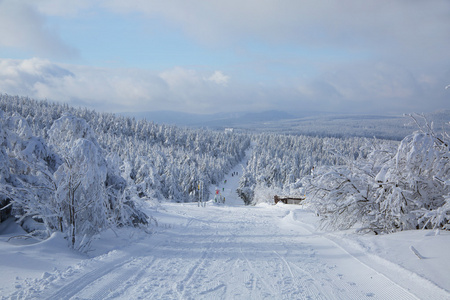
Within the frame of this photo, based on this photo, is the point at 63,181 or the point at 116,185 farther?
the point at 116,185

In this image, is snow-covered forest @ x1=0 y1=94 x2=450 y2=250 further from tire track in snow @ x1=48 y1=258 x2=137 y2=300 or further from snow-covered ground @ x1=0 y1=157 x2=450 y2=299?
→ tire track in snow @ x1=48 y1=258 x2=137 y2=300

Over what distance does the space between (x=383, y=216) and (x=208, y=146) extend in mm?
111020

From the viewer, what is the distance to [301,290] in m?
5.07

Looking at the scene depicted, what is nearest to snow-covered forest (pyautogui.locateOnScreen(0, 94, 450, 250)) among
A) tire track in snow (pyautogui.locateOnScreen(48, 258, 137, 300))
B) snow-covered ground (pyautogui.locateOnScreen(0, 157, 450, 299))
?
snow-covered ground (pyautogui.locateOnScreen(0, 157, 450, 299))

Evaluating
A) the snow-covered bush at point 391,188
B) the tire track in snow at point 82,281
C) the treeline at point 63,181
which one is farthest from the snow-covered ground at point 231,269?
the snow-covered bush at point 391,188

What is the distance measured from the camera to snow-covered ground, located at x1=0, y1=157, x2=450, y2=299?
4.78 meters

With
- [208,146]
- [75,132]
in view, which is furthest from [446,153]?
[208,146]

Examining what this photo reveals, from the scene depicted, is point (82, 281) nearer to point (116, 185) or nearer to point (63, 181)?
point (63, 181)

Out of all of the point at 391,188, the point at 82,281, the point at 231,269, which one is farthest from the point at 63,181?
the point at 391,188

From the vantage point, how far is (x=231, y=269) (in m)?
6.21

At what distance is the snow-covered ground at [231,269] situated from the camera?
4.78 meters

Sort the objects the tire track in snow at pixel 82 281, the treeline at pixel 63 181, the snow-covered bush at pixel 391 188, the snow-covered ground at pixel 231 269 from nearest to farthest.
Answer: the tire track in snow at pixel 82 281 → the snow-covered ground at pixel 231 269 → the treeline at pixel 63 181 → the snow-covered bush at pixel 391 188

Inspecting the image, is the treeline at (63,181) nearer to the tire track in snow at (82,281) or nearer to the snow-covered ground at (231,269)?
the snow-covered ground at (231,269)

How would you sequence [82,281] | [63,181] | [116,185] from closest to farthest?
[82,281] < [63,181] < [116,185]
